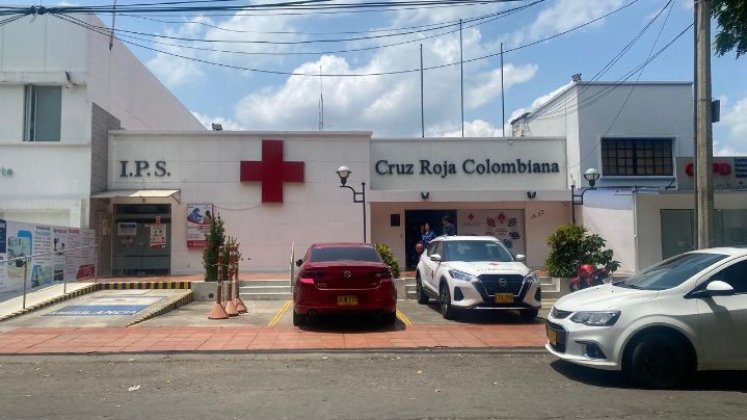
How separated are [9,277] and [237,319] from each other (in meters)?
5.96

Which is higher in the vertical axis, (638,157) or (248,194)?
(638,157)

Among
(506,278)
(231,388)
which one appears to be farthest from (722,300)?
(231,388)

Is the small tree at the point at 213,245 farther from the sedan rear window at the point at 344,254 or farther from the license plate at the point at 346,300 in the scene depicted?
the license plate at the point at 346,300

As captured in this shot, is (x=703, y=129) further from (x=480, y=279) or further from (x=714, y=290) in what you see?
(x=714, y=290)

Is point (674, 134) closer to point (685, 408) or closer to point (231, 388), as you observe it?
point (685, 408)

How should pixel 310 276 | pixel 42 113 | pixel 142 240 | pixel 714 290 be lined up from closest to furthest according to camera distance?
pixel 714 290, pixel 310 276, pixel 42 113, pixel 142 240

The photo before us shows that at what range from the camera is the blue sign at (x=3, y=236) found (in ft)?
45.0

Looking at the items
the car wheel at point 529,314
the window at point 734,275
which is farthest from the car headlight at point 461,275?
the window at point 734,275

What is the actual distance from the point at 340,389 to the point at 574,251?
35.5 ft

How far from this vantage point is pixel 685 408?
600cm

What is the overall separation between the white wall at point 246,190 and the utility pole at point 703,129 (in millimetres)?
11344

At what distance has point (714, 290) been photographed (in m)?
6.64

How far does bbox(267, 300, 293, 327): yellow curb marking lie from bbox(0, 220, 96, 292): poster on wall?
4891 millimetres

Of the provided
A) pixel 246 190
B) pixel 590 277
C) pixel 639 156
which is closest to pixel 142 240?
pixel 246 190
